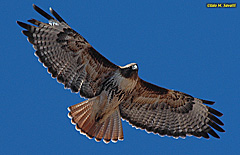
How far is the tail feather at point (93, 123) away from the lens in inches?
439

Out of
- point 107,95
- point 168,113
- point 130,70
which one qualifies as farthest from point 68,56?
point 168,113

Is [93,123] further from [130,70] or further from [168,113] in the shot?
[168,113]

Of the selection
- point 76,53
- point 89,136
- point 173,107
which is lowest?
point 89,136

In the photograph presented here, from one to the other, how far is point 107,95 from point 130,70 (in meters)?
0.93

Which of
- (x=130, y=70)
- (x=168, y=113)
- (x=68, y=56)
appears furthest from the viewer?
(x=168, y=113)

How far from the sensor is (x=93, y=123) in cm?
1132

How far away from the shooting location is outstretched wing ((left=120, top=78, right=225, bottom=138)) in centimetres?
1141

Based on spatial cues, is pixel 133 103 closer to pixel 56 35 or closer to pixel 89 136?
pixel 89 136

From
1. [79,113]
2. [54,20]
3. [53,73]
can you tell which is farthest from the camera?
[79,113]

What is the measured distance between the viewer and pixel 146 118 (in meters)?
11.8

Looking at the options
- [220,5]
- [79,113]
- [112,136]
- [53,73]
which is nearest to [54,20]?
[53,73]

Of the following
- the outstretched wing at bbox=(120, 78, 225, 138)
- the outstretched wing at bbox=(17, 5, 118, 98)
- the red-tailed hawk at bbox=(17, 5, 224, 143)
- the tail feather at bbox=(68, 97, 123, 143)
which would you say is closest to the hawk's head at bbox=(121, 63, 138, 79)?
the red-tailed hawk at bbox=(17, 5, 224, 143)

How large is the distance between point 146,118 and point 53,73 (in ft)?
9.67

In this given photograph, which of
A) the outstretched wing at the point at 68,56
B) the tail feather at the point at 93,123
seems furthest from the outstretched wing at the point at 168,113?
the outstretched wing at the point at 68,56
